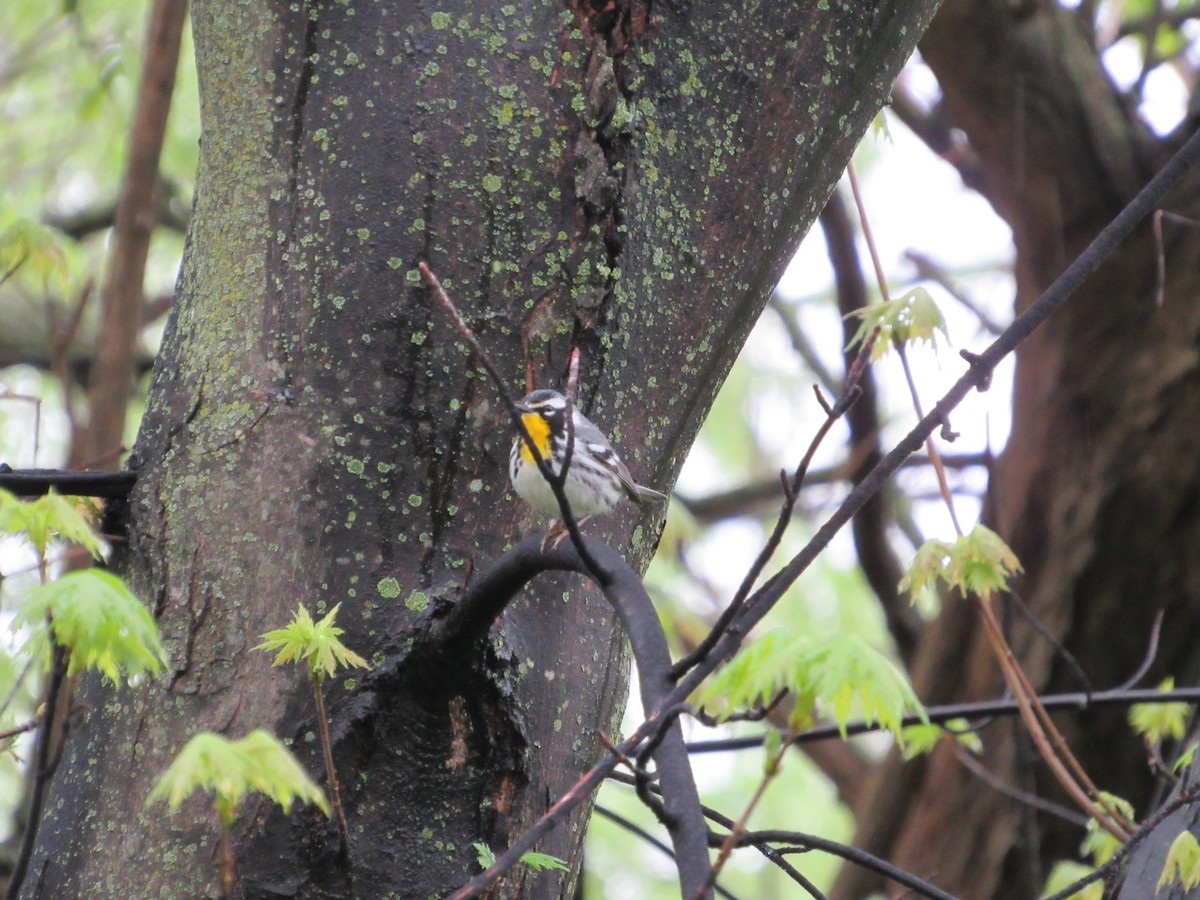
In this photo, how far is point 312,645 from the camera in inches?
58.4

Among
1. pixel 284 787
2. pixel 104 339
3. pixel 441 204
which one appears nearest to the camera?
pixel 284 787

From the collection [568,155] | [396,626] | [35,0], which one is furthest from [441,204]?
[35,0]

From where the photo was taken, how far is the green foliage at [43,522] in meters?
1.53

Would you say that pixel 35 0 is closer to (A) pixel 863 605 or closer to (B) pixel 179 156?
(B) pixel 179 156

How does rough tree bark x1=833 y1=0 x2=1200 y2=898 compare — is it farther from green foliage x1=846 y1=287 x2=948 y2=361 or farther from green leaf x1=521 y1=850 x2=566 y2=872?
green leaf x1=521 y1=850 x2=566 y2=872

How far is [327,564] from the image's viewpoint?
1646 millimetres

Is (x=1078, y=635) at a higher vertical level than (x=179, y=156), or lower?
lower

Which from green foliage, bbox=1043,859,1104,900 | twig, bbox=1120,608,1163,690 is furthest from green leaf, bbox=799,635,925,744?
twig, bbox=1120,608,1163,690

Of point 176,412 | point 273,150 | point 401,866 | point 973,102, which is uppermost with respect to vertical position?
point 973,102

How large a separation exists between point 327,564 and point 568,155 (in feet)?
2.29

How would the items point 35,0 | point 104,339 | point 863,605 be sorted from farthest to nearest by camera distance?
point 863,605 < point 35,0 < point 104,339

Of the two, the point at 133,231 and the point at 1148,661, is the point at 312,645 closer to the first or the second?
the point at 1148,661

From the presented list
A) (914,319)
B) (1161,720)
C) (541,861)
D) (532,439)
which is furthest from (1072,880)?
(532,439)

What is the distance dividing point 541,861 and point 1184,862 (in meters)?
1.09
